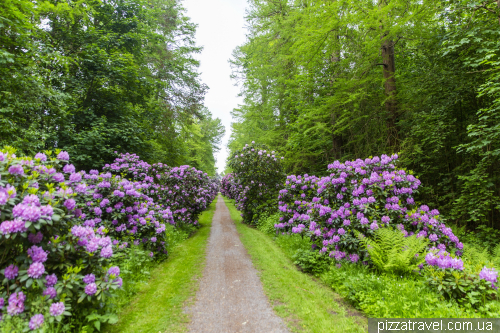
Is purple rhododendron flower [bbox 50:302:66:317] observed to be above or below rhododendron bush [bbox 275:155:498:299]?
below

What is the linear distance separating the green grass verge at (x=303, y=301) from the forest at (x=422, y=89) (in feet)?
14.8

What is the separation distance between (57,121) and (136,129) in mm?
2875

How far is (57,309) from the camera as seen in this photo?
2422 mm

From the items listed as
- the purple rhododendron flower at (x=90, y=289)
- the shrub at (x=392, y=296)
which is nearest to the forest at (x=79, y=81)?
the purple rhododendron flower at (x=90, y=289)

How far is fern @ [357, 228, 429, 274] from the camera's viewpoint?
3.83 metres

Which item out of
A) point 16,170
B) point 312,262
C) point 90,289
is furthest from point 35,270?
point 312,262

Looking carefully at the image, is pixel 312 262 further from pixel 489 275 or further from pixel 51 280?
pixel 51 280

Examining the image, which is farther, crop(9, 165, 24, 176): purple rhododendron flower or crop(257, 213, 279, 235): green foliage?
crop(257, 213, 279, 235): green foliage

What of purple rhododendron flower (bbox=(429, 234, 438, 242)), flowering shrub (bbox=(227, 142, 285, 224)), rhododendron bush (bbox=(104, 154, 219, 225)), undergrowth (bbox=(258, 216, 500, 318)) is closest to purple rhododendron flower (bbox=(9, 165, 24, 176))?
undergrowth (bbox=(258, 216, 500, 318))

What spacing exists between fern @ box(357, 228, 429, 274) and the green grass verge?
1003mm

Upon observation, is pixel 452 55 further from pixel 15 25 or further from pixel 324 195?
pixel 15 25

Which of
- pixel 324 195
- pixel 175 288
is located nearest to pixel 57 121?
pixel 175 288

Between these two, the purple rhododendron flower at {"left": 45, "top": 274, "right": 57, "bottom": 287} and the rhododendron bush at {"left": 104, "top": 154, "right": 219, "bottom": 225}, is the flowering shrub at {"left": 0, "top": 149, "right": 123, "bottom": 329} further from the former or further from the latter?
the rhododendron bush at {"left": 104, "top": 154, "right": 219, "bottom": 225}

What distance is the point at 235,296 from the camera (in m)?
4.18
